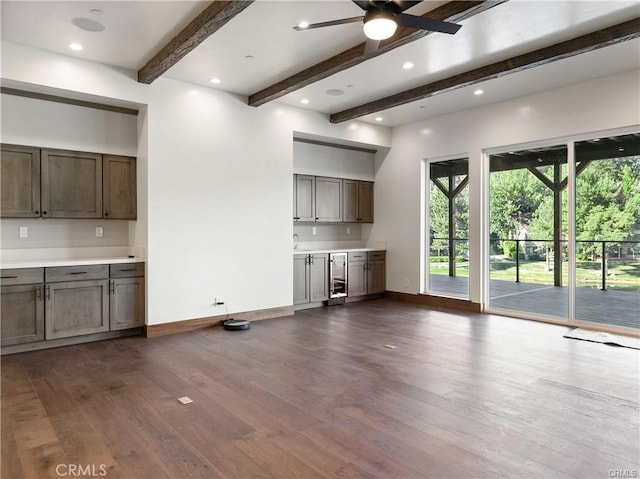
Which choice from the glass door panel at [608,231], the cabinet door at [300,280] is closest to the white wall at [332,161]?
the cabinet door at [300,280]

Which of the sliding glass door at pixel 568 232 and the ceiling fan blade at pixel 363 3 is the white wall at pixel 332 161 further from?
the ceiling fan blade at pixel 363 3

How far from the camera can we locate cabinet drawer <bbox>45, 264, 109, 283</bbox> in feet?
14.3

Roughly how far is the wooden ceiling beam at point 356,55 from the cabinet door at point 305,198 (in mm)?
1612

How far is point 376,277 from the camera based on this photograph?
761 cm

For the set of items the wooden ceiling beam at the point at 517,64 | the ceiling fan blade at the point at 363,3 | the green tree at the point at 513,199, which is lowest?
the green tree at the point at 513,199

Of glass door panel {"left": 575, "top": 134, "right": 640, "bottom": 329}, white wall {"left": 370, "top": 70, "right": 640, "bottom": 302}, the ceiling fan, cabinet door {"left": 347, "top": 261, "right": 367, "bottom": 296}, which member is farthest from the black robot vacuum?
glass door panel {"left": 575, "top": 134, "right": 640, "bottom": 329}

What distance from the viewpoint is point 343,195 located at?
7.46m

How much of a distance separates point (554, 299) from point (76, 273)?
600 cm

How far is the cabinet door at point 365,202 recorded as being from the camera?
7738mm

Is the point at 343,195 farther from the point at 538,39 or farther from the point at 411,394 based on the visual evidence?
the point at 411,394

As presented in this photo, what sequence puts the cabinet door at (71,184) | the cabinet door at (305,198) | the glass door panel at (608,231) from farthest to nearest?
1. the cabinet door at (305,198)
2. the glass door panel at (608,231)
3. the cabinet door at (71,184)

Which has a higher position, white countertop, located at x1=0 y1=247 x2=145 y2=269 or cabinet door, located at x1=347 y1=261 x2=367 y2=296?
white countertop, located at x1=0 y1=247 x2=145 y2=269

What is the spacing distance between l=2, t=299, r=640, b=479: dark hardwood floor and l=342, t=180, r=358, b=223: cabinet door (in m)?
3.11

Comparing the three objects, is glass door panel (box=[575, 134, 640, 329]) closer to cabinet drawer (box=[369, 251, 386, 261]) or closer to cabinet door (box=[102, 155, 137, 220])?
cabinet drawer (box=[369, 251, 386, 261])
